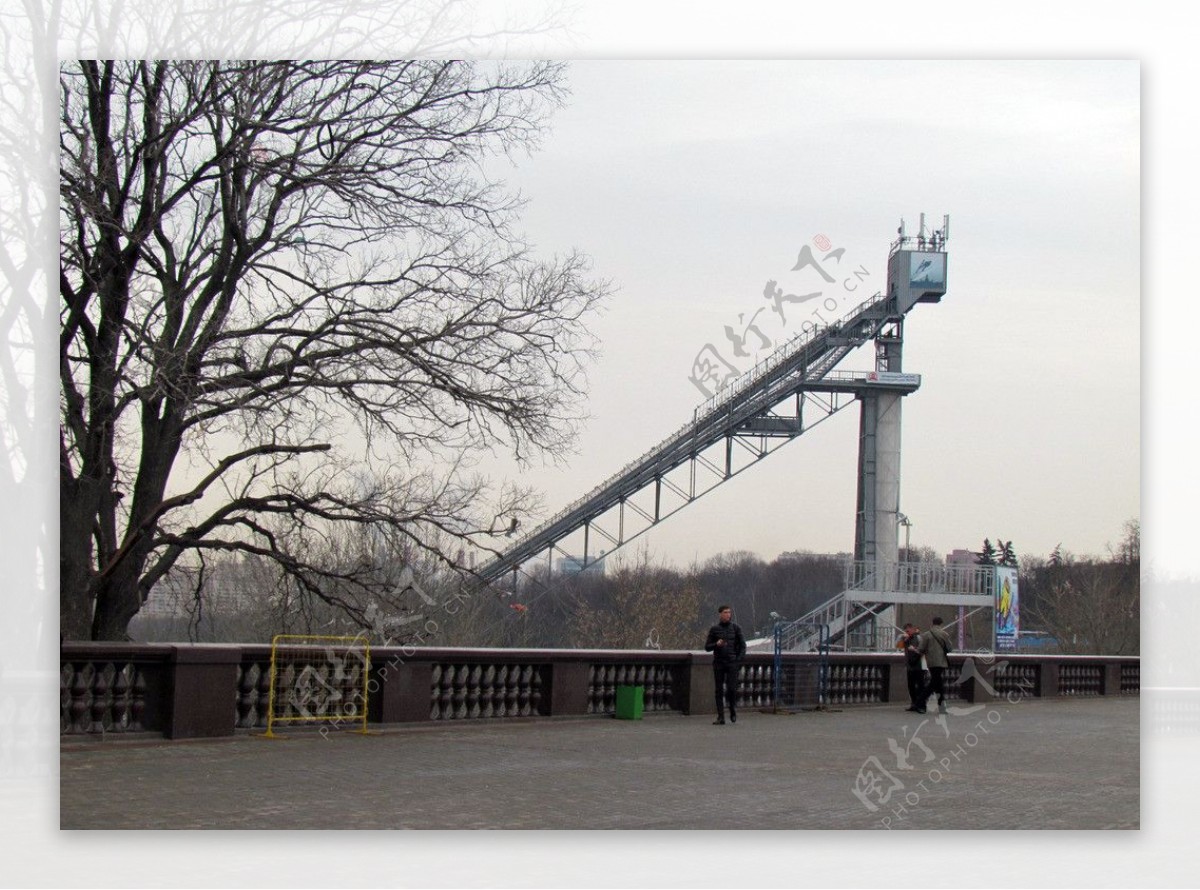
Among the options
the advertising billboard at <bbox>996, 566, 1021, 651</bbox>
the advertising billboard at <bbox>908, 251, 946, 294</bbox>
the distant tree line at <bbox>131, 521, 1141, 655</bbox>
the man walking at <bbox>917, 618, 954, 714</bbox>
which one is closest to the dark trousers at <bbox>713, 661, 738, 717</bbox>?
the distant tree line at <bbox>131, 521, 1141, 655</bbox>

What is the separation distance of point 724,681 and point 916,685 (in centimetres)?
556

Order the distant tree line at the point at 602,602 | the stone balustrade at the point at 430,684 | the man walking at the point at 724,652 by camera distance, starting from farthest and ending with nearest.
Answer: the distant tree line at the point at 602,602 < the man walking at the point at 724,652 < the stone balustrade at the point at 430,684

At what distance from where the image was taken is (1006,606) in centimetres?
4659

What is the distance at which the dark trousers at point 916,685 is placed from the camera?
87.4ft

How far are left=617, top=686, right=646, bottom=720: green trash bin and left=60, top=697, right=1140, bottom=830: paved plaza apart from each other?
0.76m

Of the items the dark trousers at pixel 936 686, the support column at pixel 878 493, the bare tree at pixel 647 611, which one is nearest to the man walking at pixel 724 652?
the dark trousers at pixel 936 686

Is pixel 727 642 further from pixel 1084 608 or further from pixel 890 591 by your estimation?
pixel 1084 608

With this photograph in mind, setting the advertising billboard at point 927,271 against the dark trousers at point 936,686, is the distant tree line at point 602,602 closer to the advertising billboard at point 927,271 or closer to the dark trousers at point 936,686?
the dark trousers at point 936,686

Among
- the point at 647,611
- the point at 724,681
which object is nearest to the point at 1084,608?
the point at 647,611

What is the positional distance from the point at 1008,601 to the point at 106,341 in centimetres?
3383

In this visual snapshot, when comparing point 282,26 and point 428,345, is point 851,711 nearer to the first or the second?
point 428,345

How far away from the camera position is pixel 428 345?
2191cm

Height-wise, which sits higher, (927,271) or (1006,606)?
(927,271)

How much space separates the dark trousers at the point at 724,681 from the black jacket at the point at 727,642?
0.09m
